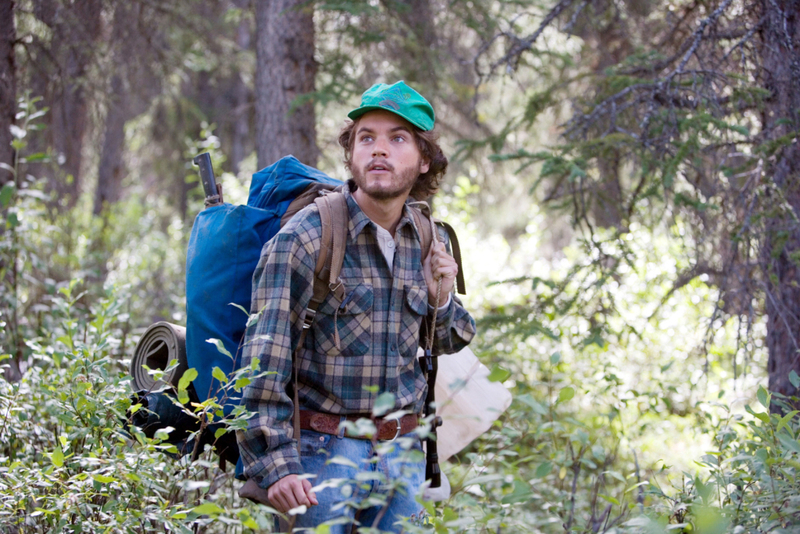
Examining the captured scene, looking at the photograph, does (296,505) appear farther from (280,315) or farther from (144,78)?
(144,78)

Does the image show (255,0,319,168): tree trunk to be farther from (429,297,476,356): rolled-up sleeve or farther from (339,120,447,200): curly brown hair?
(429,297,476,356): rolled-up sleeve

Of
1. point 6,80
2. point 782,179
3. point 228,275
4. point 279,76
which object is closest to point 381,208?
point 228,275

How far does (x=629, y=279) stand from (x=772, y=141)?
3.55 metres

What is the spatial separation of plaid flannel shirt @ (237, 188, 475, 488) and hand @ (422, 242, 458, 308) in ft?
0.18

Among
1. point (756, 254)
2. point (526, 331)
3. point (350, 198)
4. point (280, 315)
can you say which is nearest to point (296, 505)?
point (280, 315)

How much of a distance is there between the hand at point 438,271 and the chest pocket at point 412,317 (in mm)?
62

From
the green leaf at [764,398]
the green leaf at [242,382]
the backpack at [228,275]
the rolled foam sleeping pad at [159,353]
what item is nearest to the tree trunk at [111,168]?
the rolled foam sleeping pad at [159,353]

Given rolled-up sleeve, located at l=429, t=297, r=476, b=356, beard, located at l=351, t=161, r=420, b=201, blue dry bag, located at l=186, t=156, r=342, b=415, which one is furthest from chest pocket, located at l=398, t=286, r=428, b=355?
blue dry bag, located at l=186, t=156, r=342, b=415

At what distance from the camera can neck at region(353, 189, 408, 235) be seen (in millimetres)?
2799

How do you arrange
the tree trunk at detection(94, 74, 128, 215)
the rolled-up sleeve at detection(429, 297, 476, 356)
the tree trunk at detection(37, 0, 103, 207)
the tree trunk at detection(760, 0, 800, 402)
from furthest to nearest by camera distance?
the tree trunk at detection(94, 74, 128, 215) → the tree trunk at detection(37, 0, 103, 207) → the tree trunk at detection(760, 0, 800, 402) → the rolled-up sleeve at detection(429, 297, 476, 356)

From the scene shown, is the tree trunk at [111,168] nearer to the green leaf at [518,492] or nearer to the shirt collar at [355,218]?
the shirt collar at [355,218]

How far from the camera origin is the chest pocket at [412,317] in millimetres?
2793

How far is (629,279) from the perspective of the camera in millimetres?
7586

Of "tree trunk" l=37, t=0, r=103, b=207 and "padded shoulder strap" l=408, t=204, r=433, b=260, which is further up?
"tree trunk" l=37, t=0, r=103, b=207
